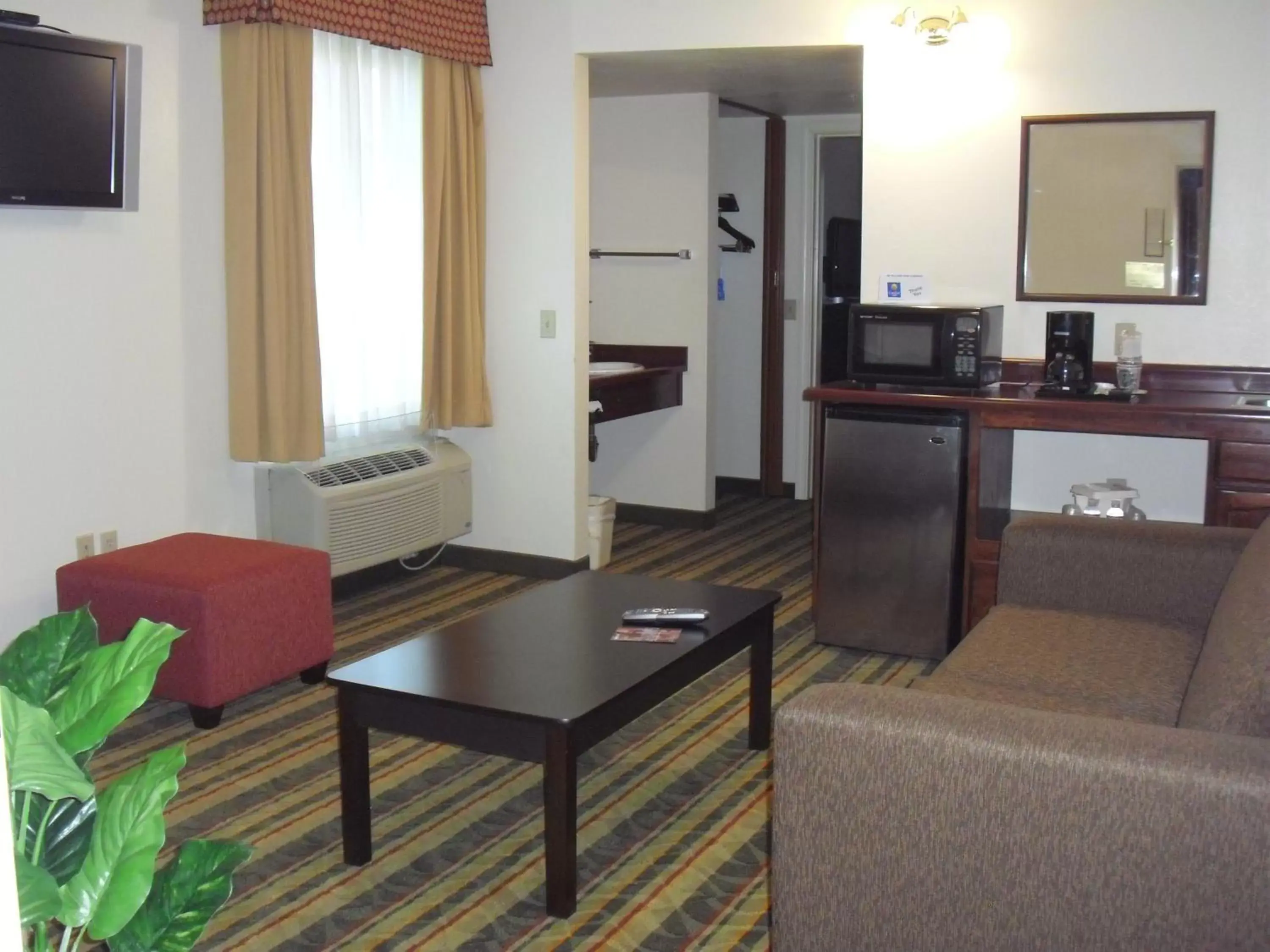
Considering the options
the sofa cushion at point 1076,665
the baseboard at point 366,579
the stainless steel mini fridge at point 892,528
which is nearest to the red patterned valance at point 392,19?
the baseboard at point 366,579

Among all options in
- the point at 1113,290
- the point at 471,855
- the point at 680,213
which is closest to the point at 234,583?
the point at 471,855

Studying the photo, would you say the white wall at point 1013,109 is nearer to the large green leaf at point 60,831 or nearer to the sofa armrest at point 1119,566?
the sofa armrest at point 1119,566

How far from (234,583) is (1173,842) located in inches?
98.1

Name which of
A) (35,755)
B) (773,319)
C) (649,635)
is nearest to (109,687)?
(35,755)

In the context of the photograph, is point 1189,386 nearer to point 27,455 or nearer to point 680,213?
point 680,213

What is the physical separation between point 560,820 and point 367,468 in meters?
2.46

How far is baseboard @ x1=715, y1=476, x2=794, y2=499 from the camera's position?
22.6 feet

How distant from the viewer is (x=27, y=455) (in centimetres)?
355

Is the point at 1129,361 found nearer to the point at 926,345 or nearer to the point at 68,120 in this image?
the point at 926,345

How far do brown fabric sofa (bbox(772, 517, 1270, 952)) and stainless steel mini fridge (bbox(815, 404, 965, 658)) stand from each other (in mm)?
1816

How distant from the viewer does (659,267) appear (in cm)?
612

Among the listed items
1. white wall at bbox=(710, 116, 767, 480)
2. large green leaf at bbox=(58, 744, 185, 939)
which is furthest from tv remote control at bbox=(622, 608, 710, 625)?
white wall at bbox=(710, 116, 767, 480)

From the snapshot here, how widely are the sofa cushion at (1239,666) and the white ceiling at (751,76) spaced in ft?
9.03

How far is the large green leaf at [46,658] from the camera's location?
4.14 ft
